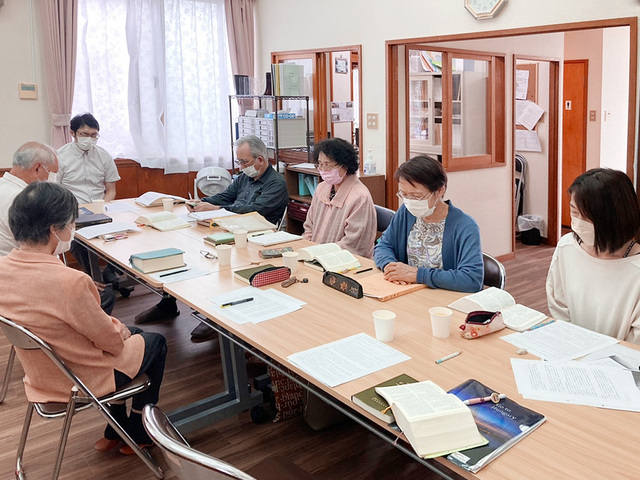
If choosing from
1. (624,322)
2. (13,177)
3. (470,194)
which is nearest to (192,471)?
(624,322)

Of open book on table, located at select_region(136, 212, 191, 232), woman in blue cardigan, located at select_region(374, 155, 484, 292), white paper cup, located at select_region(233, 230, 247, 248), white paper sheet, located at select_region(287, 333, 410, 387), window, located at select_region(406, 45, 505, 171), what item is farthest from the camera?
window, located at select_region(406, 45, 505, 171)

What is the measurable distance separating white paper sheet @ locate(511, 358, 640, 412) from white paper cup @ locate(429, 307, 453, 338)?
27 cm

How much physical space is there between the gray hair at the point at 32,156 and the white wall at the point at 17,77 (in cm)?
175

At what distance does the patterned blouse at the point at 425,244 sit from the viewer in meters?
Result: 2.72

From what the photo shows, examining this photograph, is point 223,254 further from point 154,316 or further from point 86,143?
point 86,143

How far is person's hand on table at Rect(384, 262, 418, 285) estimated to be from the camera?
2570mm

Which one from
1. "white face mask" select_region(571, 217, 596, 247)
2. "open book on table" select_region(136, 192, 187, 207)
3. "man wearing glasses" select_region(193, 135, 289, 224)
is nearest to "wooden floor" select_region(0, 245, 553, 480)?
"white face mask" select_region(571, 217, 596, 247)

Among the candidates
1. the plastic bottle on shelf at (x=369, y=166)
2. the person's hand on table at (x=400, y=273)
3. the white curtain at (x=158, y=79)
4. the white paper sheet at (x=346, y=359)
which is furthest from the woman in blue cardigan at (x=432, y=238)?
the white curtain at (x=158, y=79)

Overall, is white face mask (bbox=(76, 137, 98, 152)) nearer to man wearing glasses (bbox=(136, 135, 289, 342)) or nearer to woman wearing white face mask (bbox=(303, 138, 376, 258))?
man wearing glasses (bbox=(136, 135, 289, 342))

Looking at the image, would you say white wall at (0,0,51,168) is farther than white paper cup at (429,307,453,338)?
Yes

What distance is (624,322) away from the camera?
2088mm

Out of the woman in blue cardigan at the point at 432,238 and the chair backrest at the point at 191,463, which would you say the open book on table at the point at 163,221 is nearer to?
the woman in blue cardigan at the point at 432,238

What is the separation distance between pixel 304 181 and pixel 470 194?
5.15 ft

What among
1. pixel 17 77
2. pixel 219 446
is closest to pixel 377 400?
pixel 219 446
